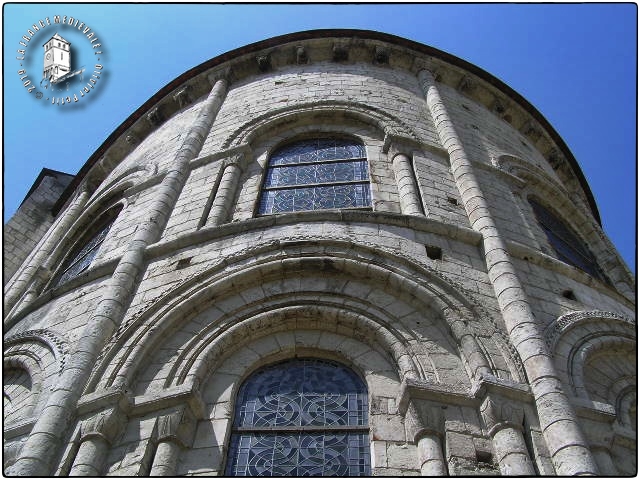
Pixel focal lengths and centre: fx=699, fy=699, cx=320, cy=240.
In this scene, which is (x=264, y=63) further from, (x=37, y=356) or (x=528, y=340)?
(x=528, y=340)

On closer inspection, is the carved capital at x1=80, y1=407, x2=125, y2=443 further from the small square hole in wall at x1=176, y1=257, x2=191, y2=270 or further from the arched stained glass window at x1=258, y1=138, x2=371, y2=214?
the arched stained glass window at x1=258, y1=138, x2=371, y2=214

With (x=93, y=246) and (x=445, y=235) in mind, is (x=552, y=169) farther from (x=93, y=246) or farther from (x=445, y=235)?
(x=93, y=246)

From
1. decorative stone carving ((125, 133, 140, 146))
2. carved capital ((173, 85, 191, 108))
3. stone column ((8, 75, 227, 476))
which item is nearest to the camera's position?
stone column ((8, 75, 227, 476))

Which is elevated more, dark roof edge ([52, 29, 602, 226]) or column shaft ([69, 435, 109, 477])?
dark roof edge ([52, 29, 602, 226])

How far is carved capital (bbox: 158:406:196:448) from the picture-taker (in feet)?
19.6

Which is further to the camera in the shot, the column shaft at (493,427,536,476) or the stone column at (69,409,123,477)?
the stone column at (69,409,123,477)

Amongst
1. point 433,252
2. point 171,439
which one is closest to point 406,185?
point 433,252

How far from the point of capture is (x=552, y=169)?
597 inches

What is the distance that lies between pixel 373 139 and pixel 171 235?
4061mm

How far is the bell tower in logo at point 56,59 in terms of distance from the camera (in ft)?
41.8

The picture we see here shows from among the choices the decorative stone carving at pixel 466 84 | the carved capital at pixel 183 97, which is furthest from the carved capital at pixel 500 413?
the carved capital at pixel 183 97

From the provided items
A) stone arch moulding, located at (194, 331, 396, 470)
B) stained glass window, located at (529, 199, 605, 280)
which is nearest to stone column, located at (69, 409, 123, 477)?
stone arch moulding, located at (194, 331, 396, 470)

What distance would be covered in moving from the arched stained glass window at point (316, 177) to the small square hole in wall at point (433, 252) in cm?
172

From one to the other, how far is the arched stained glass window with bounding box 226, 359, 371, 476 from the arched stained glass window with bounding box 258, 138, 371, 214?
132 inches
